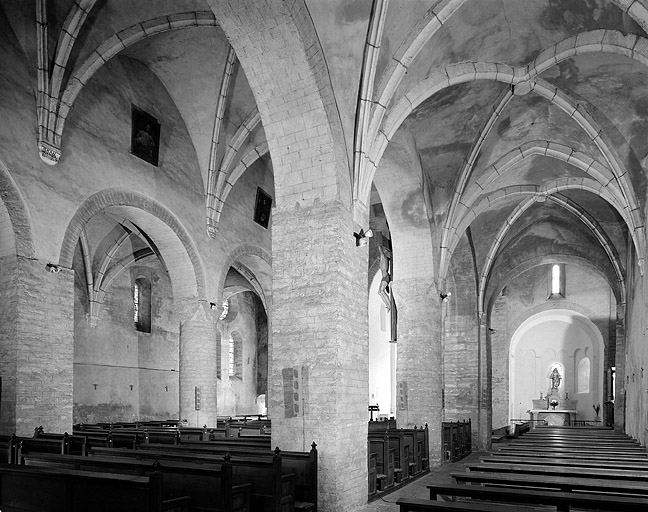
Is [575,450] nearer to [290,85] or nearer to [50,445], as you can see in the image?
[290,85]

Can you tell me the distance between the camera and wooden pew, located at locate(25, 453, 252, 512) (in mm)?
6648

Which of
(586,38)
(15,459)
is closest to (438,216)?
(586,38)

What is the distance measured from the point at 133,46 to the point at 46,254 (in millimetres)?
6057

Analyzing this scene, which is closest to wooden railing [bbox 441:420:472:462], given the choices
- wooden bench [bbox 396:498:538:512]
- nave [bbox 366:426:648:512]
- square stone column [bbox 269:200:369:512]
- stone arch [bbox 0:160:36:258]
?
nave [bbox 366:426:648:512]

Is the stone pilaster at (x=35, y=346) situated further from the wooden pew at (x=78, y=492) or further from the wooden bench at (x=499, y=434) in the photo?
the wooden bench at (x=499, y=434)

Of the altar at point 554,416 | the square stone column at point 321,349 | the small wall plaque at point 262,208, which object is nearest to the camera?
the square stone column at point 321,349

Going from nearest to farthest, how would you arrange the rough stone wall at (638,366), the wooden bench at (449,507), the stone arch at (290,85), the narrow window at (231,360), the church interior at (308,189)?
the wooden bench at (449,507)
the stone arch at (290,85)
the church interior at (308,189)
the rough stone wall at (638,366)
the narrow window at (231,360)

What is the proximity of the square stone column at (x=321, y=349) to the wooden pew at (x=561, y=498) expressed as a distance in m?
3.25

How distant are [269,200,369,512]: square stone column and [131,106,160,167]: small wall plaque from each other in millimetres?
6860

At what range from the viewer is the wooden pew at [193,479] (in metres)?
6.65

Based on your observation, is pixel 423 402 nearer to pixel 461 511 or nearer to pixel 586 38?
pixel 586 38

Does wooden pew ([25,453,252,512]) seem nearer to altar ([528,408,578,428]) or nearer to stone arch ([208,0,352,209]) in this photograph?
stone arch ([208,0,352,209])

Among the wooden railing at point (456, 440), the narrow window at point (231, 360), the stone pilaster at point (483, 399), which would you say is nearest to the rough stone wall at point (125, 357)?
the narrow window at point (231, 360)

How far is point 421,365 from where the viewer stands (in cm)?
1703
